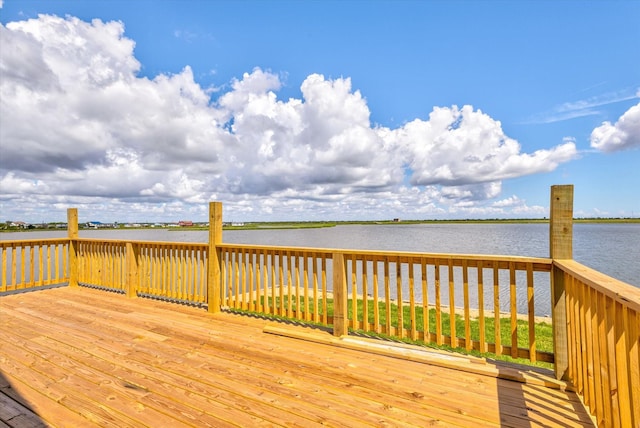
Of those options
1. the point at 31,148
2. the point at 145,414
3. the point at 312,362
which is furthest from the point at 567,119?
the point at 31,148

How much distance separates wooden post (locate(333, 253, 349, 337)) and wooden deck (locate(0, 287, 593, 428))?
13.5 inches

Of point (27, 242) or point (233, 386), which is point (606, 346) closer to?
point (233, 386)

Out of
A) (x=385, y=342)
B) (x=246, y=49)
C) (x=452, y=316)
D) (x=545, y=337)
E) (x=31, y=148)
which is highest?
(x=246, y=49)

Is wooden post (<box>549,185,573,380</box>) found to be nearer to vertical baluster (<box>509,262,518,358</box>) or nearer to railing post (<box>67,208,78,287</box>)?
vertical baluster (<box>509,262,518,358</box>)

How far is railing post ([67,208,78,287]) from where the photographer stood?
600cm

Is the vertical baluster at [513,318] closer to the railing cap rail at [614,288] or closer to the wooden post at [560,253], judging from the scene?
the wooden post at [560,253]

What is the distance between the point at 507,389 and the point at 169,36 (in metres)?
8.38

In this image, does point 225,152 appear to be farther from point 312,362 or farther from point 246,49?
point 312,362

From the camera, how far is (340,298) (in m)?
3.40

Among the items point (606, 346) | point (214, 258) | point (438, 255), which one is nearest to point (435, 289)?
point (438, 255)

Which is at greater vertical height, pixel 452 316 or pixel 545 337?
pixel 452 316

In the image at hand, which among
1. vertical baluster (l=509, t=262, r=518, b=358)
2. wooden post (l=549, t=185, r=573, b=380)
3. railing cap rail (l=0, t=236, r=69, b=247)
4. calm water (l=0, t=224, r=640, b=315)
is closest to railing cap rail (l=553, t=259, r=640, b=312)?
wooden post (l=549, t=185, r=573, b=380)

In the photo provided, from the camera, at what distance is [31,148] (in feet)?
47.8

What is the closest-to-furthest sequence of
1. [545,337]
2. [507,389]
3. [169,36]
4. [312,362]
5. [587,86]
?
1. [507,389]
2. [312,362]
3. [545,337]
4. [169,36]
5. [587,86]
